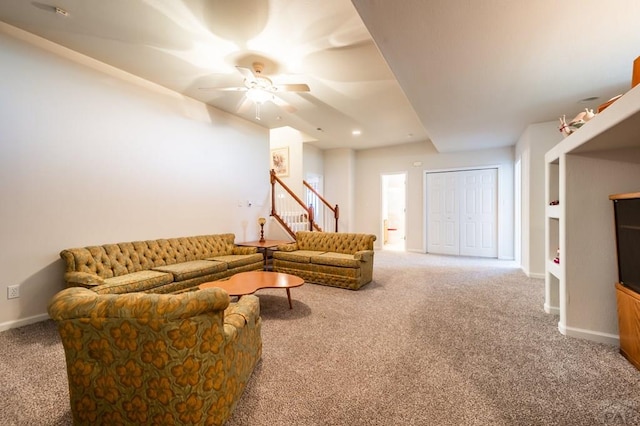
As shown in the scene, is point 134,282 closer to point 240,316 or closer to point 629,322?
point 240,316

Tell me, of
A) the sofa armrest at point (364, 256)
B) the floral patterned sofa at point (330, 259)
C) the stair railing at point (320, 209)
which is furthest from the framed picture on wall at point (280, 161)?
the sofa armrest at point (364, 256)

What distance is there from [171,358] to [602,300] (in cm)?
342

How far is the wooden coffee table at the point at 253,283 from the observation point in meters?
2.89

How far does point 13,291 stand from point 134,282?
3.75 feet

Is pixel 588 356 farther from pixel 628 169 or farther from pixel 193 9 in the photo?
pixel 193 9

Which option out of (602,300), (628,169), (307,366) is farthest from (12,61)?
(602,300)

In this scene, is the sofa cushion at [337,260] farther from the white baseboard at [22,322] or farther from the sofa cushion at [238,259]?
the white baseboard at [22,322]

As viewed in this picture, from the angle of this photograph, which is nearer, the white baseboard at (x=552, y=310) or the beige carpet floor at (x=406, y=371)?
the beige carpet floor at (x=406, y=371)

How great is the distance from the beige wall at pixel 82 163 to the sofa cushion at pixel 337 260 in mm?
2119

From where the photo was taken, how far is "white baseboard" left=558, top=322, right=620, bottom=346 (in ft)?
7.82

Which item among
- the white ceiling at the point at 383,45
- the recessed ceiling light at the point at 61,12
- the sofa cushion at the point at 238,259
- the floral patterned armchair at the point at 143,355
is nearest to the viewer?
the floral patterned armchair at the point at 143,355

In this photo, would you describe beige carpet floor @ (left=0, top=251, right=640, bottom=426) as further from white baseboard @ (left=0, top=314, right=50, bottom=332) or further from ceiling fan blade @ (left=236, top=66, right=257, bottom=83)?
Answer: ceiling fan blade @ (left=236, top=66, right=257, bottom=83)

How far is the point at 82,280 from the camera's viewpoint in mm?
2822

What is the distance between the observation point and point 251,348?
1.89 m
